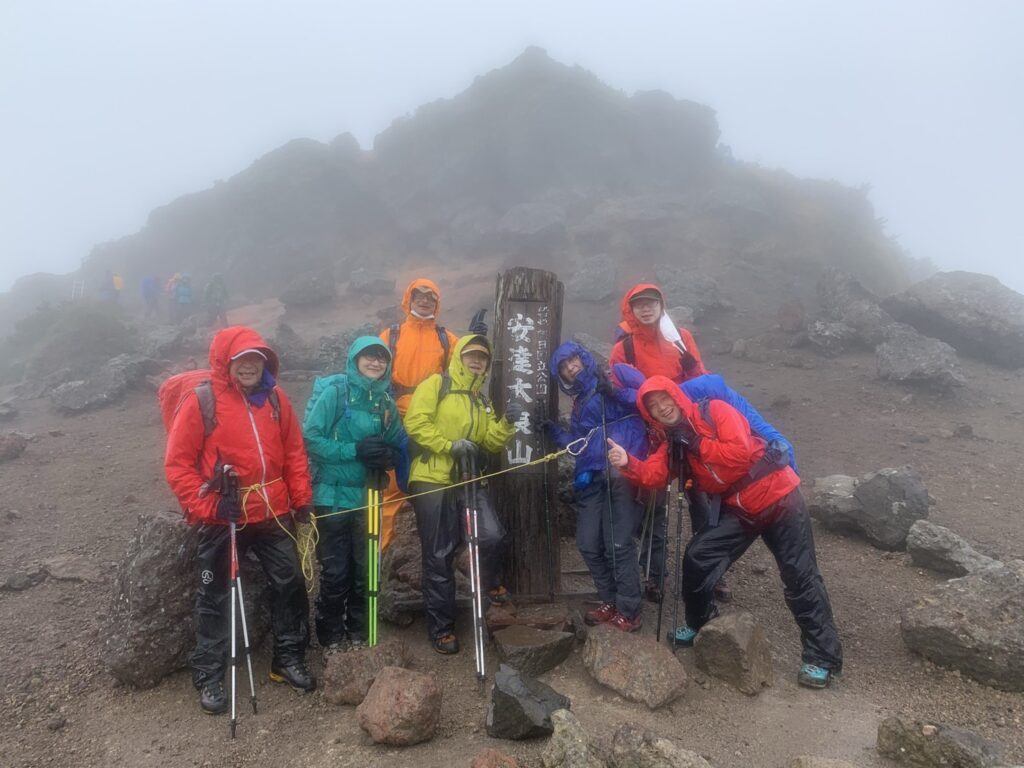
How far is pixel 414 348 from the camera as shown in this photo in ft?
20.9

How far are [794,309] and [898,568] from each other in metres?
16.1

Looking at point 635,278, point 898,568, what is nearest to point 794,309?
point 635,278

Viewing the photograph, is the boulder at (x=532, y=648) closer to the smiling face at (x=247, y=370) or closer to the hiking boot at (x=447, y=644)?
the hiking boot at (x=447, y=644)

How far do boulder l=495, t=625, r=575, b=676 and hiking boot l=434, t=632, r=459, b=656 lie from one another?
1.27ft

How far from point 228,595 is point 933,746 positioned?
191 inches

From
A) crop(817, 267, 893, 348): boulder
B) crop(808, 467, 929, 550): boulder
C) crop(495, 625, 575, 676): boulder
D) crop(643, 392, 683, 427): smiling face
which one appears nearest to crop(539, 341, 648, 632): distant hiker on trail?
crop(643, 392, 683, 427): smiling face

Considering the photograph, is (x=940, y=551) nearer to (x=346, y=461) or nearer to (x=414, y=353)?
(x=414, y=353)

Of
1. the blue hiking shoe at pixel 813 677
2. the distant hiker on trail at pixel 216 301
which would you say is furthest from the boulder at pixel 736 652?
the distant hiker on trail at pixel 216 301

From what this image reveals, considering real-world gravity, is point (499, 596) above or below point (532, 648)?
below

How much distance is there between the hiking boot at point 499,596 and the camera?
20.0 feet

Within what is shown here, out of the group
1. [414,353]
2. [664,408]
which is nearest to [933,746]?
[664,408]

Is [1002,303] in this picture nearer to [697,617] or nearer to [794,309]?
[794,309]

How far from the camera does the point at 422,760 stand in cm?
396

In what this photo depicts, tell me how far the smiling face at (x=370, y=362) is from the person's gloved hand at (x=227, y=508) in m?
1.39
